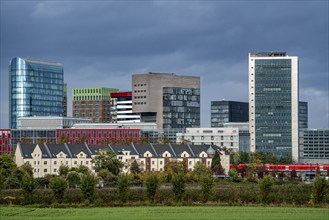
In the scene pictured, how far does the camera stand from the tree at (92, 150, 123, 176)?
182m

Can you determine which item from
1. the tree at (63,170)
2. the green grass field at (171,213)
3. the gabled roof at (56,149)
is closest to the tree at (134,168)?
the gabled roof at (56,149)

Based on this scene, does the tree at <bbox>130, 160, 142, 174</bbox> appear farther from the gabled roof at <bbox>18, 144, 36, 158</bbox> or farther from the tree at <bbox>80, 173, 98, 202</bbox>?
the tree at <bbox>80, 173, 98, 202</bbox>

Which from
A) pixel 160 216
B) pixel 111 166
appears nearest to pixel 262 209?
pixel 160 216

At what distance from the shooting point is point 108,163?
7185 inches

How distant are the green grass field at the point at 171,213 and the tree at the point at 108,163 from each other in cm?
6729

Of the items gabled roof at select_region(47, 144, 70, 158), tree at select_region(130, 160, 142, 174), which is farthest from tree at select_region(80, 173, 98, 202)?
gabled roof at select_region(47, 144, 70, 158)

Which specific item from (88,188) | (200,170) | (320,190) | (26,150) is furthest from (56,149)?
(320,190)

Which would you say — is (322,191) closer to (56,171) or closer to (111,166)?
(111,166)

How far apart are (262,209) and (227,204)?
33.1 ft

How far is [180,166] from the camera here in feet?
649

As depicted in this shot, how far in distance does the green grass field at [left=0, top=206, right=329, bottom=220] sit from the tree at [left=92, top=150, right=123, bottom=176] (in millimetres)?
67294

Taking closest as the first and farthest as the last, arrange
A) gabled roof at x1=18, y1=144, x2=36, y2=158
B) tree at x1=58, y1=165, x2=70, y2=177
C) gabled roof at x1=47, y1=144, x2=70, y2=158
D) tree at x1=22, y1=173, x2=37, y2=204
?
tree at x1=22, y1=173, x2=37, y2=204 → tree at x1=58, y1=165, x2=70, y2=177 → gabled roof at x1=18, y1=144, x2=36, y2=158 → gabled roof at x1=47, y1=144, x2=70, y2=158

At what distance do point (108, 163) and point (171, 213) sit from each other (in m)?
82.4

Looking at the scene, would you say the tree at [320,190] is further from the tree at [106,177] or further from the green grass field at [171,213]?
the tree at [106,177]
